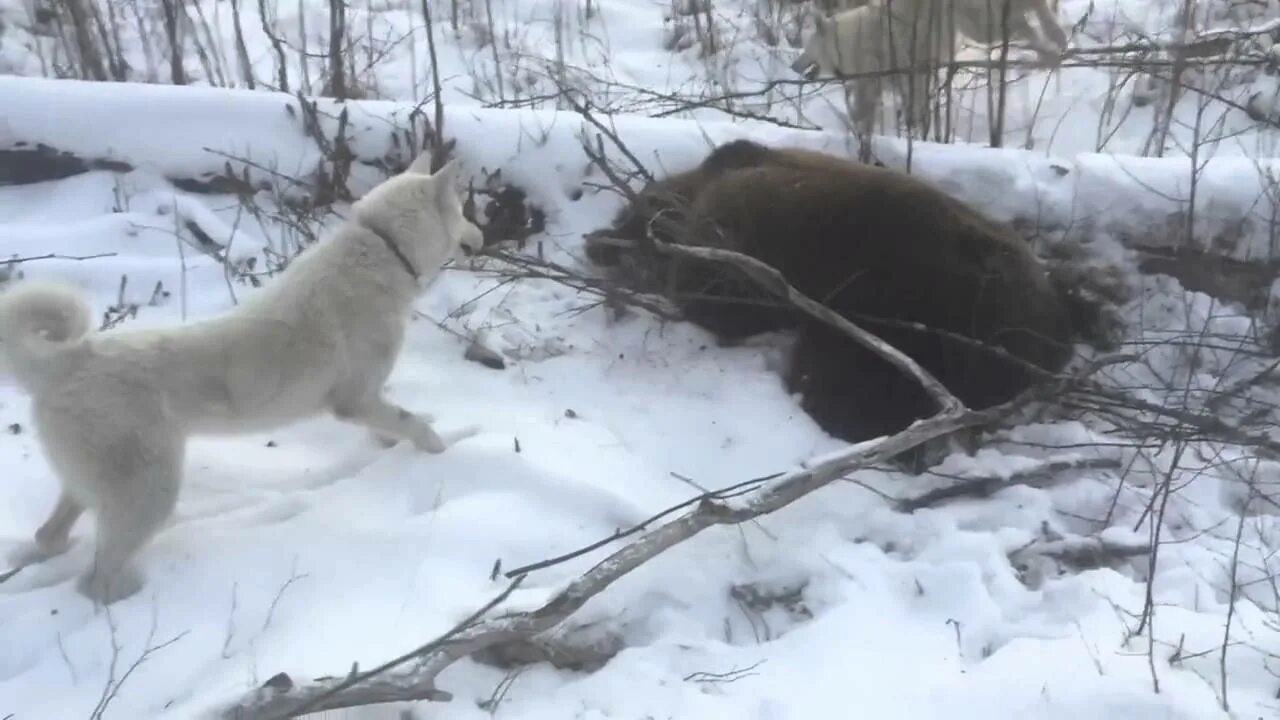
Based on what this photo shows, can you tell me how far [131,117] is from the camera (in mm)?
4785

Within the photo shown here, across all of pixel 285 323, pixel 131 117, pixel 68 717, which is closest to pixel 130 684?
pixel 68 717

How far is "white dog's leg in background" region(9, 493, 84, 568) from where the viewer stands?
2750 millimetres

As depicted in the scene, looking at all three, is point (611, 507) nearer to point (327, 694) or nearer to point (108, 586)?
point (327, 694)

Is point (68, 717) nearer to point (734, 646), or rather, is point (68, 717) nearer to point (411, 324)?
point (734, 646)

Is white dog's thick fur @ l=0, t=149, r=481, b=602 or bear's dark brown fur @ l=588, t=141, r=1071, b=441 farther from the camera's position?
bear's dark brown fur @ l=588, t=141, r=1071, b=441

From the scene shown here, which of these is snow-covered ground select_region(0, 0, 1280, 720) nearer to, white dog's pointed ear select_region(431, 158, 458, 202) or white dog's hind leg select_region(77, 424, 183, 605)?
white dog's hind leg select_region(77, 424, 183, 605)

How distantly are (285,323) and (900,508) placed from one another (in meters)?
1.98

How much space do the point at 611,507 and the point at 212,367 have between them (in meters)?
1.22

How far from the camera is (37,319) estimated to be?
2496mm

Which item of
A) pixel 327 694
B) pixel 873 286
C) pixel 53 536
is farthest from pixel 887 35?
pixel 327 694

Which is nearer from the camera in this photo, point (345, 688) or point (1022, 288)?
point (345, 688)

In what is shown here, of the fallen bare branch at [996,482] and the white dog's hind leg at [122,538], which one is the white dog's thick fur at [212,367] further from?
the fallen bare branch at [996,482]

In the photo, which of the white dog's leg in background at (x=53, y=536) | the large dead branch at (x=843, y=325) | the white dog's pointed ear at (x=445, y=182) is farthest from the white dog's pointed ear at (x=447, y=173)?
the white dog's leg in background at (x=53, y=536)

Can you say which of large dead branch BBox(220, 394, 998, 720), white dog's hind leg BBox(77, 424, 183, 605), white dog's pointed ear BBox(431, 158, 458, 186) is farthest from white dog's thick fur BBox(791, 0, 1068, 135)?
white dog's hind leg BBox(77, 424, 183, 605)
